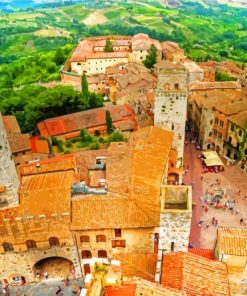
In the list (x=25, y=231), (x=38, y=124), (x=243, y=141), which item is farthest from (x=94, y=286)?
(x=38, y=124)

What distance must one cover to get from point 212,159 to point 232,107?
10.9 meters

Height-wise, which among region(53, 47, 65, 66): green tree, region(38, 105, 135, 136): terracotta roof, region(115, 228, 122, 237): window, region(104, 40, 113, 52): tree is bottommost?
region(115, 228, 122, 237): window

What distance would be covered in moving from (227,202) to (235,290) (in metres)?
24.4

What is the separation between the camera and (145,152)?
4666cm

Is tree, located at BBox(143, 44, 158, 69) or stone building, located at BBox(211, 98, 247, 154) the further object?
tree, located at BBox(143, 44, 158, 69)

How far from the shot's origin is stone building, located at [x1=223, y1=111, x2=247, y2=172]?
61.0 meters

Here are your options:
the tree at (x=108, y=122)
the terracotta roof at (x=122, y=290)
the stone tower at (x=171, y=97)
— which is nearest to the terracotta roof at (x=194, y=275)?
the terracotta roof at (x=122, y=290)

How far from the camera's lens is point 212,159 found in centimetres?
6144

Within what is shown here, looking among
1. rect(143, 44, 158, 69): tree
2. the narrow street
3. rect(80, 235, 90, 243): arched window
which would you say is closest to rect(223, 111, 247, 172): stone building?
the narrow street

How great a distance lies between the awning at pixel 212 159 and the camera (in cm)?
6046

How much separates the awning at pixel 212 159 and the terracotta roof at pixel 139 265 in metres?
31.9

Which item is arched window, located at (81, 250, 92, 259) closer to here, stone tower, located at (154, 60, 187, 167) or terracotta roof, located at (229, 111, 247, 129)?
stone tower, located at (154, 60, 187, 167)

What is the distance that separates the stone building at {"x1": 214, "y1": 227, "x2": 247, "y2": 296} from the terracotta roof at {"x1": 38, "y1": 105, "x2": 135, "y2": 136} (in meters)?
45.9

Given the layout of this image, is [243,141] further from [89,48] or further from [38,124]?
[89,48]
